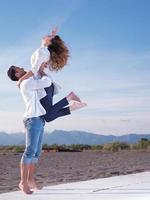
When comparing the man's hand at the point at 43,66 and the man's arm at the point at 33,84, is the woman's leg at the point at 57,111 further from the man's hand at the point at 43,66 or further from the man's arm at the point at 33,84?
the man's hand at the point at 43,66

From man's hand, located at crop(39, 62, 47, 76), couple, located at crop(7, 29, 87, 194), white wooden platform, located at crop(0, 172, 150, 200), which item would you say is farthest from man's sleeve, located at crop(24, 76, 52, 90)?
white wooden platform, located at crop(0, 172, 150, 200)

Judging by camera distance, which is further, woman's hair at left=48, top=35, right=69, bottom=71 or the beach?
the beach

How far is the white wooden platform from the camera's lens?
223 inches

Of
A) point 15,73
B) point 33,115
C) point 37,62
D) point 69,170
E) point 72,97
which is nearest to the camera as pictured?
point 33,115

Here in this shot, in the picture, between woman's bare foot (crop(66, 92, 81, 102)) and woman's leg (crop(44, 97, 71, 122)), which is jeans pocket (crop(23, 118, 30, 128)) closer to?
woman's leg (crop(44, 97, 71, 122))

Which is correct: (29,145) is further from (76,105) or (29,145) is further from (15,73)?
(15,73)

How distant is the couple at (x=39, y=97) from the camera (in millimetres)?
6016

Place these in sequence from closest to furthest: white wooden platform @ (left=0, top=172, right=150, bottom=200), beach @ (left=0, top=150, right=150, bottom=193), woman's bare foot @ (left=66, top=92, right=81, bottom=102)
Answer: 1. white wooden platform @ (left=0, top=172, right=150, bottom=200)
2. woman's bare foot @ (left=66, top=92, right=81, bottom=102)
3. beach @ (left=0, top=150, right=150, bottom=193)

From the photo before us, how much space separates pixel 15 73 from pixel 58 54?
565mm

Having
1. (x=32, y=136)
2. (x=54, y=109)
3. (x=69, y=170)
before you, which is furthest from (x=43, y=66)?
(x=69, y=170)

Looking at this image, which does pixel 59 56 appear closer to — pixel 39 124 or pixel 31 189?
pixel 39 124

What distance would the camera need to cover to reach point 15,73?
6.33m

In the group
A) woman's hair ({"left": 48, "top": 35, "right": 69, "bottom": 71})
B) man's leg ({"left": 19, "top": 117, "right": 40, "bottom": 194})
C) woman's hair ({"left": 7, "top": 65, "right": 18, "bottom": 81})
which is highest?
woman's hair ({"left": 48, "top": 35, "right": 69, "bottom": 71})

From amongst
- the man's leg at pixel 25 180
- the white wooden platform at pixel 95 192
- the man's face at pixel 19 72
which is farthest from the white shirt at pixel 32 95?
the white wooden platform at pixel 95 192
